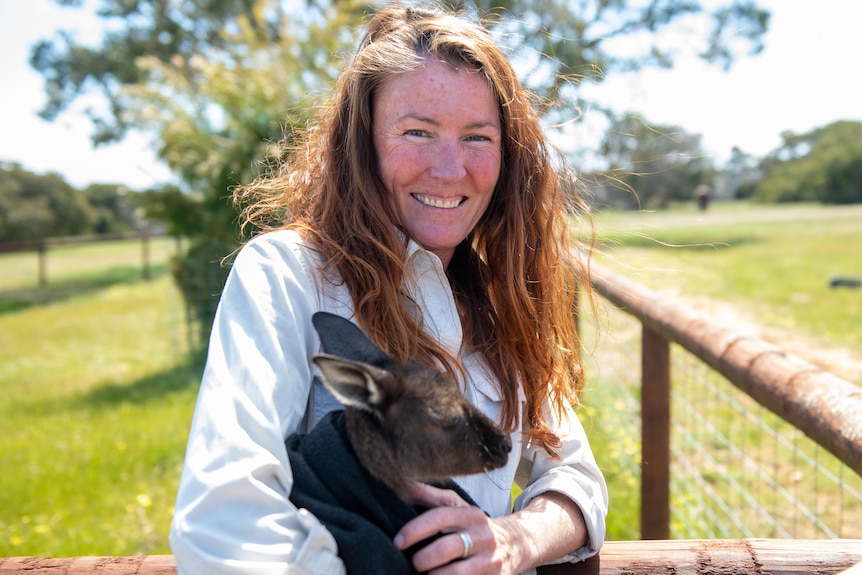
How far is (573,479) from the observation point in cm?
199

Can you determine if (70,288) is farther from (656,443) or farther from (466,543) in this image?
(466,543)

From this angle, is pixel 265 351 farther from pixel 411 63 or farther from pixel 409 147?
pixel 411 63

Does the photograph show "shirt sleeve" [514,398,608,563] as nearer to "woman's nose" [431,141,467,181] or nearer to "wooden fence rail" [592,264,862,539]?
"wooden fence rail" [592,264,862,539]

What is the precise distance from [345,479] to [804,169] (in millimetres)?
42615

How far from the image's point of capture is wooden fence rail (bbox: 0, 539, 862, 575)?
1688mm

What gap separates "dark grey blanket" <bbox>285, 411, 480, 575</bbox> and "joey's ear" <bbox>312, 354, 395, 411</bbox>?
0.10m

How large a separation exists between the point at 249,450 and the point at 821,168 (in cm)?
4080

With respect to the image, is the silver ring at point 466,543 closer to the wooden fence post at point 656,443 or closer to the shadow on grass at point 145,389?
the wooden fence post at point 656,443

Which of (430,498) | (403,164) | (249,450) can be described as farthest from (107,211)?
(249,450)

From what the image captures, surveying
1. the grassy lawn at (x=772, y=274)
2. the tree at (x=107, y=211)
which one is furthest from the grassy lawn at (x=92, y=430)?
the tree at (x=107, y=211)

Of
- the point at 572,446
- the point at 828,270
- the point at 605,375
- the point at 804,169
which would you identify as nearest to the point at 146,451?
the point at 605,375

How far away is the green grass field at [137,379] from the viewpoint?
4250 millimetres

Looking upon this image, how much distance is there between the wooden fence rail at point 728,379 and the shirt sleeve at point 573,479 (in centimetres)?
63

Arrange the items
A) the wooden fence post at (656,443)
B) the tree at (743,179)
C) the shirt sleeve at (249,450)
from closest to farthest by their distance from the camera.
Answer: the shirt sleeve at (249,450), the wooden fence post at (656,443), the tree at (743,179)
